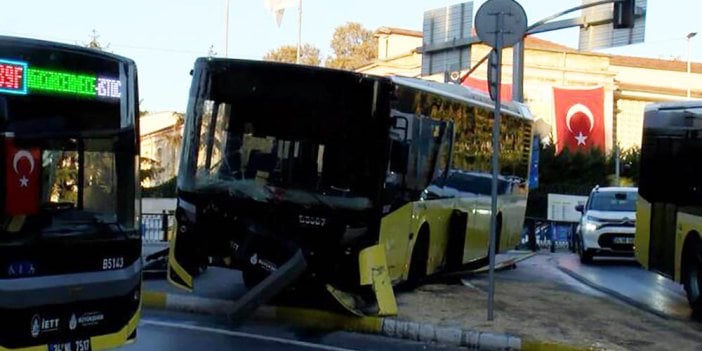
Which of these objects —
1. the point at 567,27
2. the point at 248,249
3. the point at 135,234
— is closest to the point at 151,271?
the point at 248,249

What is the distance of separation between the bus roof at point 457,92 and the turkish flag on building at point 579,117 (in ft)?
104

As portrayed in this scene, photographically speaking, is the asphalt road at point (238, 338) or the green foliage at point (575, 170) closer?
the asphalt road at point (238, 338)

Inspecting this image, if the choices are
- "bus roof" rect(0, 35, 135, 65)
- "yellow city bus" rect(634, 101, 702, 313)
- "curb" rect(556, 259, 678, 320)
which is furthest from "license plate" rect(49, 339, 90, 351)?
"yellow city bus" rect(634, 101, 702, 313)

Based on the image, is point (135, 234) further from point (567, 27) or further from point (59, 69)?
point (567, 27)

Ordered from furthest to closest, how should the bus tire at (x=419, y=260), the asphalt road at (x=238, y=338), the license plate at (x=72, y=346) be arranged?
1. the bus tire at (x=419, y=260)
2. the asphalt road at (x=238, y=338)
3. the license plate at (x=72, y=346)

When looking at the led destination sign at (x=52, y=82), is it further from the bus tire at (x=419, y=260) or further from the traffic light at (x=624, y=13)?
the traffic light at (x=624, y=13)

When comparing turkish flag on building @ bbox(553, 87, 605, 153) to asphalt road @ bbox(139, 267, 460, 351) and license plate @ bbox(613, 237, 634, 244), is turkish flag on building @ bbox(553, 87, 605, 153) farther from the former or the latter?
asphalt road @ bbox(139, 267, 460, 351)

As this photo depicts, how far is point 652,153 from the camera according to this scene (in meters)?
15.2

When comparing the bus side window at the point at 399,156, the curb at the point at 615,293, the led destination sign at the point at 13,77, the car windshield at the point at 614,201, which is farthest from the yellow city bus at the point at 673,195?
the led destination sign at the point at 13,77

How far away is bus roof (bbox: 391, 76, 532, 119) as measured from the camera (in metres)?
13.3

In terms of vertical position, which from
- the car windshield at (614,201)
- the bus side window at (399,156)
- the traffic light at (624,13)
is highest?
the traffic light at (624,13)

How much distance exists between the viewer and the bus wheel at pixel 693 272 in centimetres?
1378

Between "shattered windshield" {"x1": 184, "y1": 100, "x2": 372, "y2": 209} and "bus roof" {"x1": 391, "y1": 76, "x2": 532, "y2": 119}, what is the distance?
133 cm

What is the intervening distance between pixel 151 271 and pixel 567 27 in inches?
527
